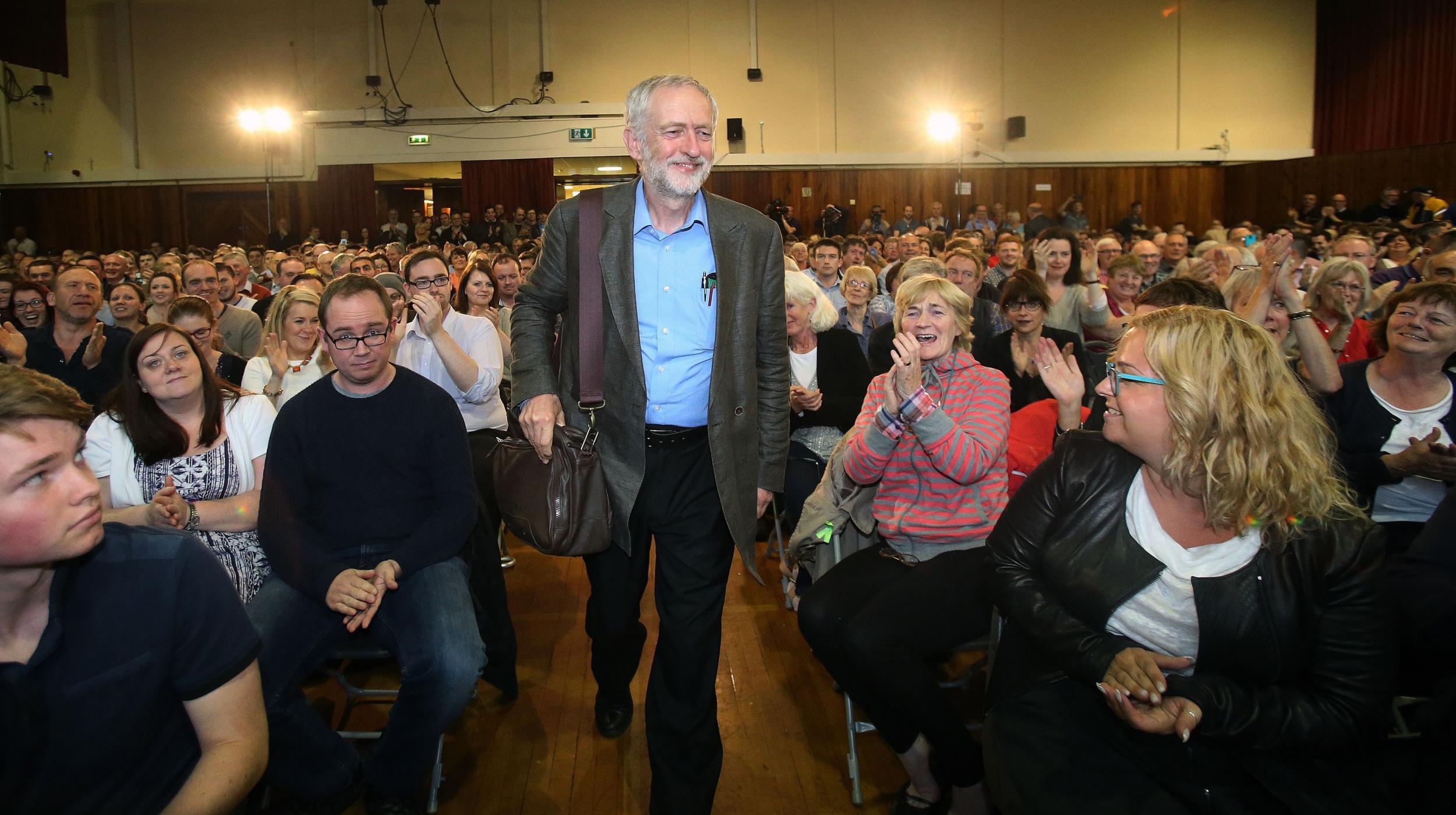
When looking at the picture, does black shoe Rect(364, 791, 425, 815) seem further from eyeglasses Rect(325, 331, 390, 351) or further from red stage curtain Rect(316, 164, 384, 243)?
red stage curtain Rect(316, 164, 384, 243)

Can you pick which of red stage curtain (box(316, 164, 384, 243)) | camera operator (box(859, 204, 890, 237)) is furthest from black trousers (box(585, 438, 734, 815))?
red stage curtain (box(316, 164, 384, 243))

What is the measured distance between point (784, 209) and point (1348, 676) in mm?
13396

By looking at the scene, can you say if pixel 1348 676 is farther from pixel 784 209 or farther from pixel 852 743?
pixel 784 209

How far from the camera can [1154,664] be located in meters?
1.54

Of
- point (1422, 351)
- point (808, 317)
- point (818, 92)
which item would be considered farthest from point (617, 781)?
point (818, 92)

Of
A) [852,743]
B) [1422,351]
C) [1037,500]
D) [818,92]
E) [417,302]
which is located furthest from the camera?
[818,92]

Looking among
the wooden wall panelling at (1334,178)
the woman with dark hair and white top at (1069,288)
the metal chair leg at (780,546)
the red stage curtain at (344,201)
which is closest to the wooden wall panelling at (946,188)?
the wooden wall panelling at (1334,178)

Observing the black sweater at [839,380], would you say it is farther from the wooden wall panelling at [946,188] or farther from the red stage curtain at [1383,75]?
the red stage curtain at [1383,75]

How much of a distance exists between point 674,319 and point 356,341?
90 centimetres

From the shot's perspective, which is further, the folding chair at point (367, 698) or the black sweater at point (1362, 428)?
the black sweater at point (1362, 428)

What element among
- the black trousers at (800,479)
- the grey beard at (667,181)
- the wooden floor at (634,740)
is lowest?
the wooden floor at (634,740)

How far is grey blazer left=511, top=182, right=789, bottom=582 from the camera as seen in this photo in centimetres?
209

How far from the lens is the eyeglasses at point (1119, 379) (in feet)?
5.34

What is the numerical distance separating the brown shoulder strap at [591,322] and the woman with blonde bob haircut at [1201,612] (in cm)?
99
